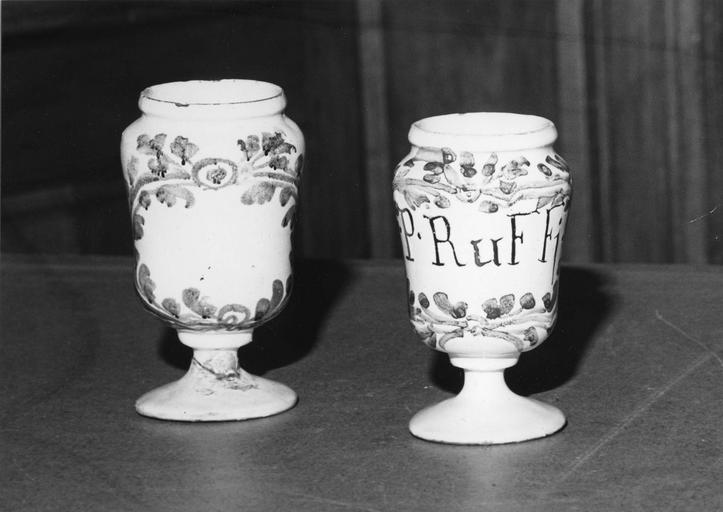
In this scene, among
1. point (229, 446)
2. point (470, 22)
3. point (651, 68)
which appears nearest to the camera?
point (229, 446)

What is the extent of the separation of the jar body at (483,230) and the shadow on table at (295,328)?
0.27m

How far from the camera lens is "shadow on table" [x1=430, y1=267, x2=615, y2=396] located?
1.37 meters

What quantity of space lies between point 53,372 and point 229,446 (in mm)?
267

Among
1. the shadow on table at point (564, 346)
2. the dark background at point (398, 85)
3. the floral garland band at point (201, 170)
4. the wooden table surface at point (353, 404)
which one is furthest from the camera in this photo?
the dark background at point (398, 85)

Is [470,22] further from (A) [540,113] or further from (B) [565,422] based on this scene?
(B) [565,422]

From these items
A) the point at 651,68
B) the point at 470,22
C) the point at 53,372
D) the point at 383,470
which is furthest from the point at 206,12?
the point at 383,470

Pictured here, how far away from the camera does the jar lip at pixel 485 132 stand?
45.7 inches

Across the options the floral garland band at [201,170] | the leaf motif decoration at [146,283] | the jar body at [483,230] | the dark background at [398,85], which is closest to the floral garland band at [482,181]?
the jar body at [483,230]

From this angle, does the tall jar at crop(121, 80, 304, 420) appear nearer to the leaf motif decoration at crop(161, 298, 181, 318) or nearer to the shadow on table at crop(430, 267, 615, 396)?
the leaf motif decoration at crop(161, 298, 181, 318)

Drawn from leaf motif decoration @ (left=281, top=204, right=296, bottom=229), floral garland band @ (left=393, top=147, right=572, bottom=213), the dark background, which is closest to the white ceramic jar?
floral garland band @ (left=393, top=147, right=572, bottom=213)

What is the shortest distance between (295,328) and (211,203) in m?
0.33

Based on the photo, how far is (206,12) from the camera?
2344 millimetres

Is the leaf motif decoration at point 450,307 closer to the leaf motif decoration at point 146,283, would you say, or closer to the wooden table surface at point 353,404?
the wooden table surface at point 353,404

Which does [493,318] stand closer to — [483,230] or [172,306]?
[483,230]
